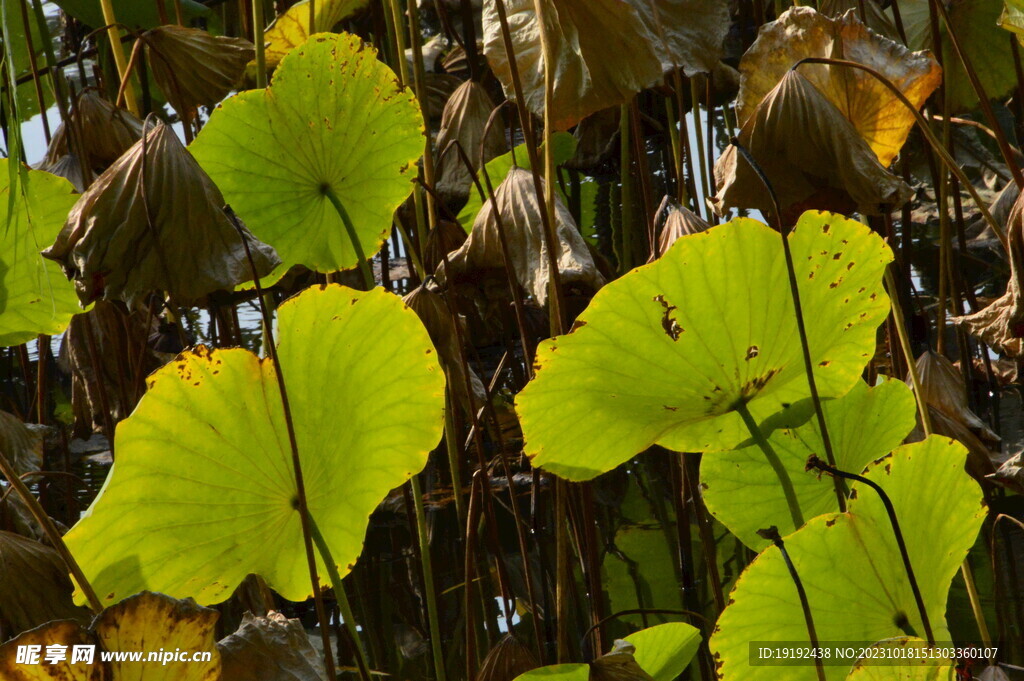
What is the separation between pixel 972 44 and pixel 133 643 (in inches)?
57.1

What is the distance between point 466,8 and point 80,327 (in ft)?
2.38

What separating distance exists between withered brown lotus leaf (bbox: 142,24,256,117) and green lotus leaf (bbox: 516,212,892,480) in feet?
2.02

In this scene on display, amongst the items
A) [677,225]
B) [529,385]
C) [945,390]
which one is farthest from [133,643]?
[945,390]

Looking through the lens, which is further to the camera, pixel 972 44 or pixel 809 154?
pixel 972 44

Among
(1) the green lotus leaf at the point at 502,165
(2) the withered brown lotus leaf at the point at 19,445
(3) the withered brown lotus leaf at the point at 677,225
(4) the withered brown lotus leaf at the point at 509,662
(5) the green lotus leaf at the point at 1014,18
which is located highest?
(1) the green lotus leaf at the point at 502,165

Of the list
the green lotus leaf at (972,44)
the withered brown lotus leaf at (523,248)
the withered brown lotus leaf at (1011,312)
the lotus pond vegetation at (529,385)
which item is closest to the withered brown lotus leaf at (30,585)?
the lotus pond vegetation at (529,385)

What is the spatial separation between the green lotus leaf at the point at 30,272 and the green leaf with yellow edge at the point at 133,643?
45cm

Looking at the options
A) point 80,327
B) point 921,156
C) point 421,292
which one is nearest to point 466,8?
point 421,292

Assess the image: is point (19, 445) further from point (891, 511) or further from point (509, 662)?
point (891, 511)

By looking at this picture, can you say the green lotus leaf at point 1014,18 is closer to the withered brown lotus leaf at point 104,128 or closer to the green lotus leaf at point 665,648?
the green lotus leaf at point 665,648

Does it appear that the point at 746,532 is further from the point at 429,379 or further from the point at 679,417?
the point at 429,379

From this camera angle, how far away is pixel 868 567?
0.65 metres

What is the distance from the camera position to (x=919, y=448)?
658 mm

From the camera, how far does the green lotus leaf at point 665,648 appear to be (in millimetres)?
682
